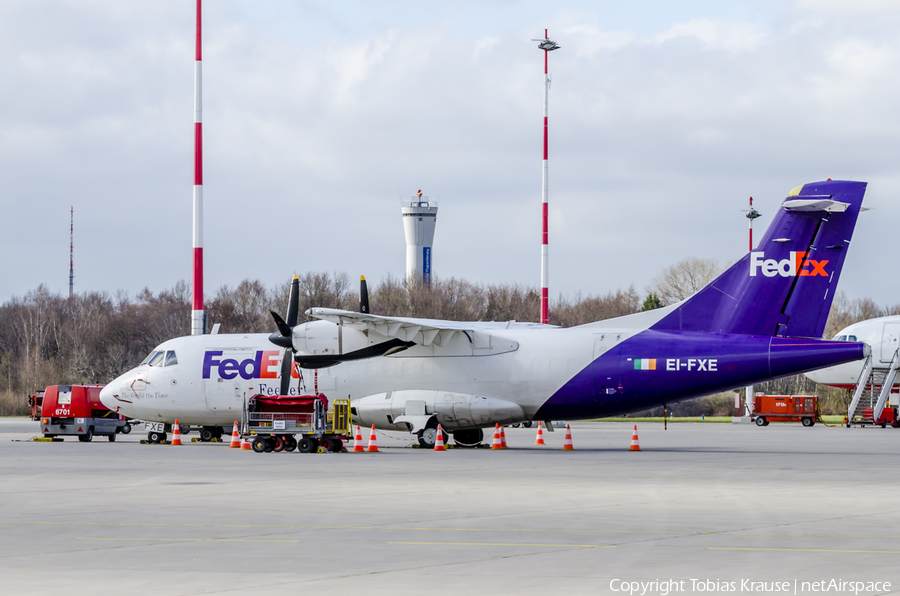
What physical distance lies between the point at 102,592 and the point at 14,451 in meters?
22.6

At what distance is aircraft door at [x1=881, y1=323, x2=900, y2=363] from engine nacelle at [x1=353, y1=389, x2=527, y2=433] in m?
29.4

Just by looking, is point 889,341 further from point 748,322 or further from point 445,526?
point 445,526

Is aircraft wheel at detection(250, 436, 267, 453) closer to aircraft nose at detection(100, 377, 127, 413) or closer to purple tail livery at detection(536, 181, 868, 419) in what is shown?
aircraft nose at detection(100, 377, 127, 413)

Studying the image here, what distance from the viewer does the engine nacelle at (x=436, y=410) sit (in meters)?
31.1

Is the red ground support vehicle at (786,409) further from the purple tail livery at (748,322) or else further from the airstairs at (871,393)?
the purple tail livery at (748,322)

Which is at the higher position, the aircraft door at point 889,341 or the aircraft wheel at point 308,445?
the aircraft door at point 889,341

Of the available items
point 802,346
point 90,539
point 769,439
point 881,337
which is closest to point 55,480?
point 90,539

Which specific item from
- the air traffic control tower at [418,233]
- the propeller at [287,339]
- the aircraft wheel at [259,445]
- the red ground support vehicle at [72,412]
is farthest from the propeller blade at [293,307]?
the air traffic control tower at [418,233]

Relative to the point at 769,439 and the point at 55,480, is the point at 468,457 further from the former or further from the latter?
the point at 769,439

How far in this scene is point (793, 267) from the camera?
29844mm

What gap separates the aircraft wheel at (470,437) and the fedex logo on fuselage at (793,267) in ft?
30.9

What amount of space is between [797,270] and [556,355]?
6990mm

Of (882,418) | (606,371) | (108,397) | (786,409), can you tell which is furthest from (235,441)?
(882,418)

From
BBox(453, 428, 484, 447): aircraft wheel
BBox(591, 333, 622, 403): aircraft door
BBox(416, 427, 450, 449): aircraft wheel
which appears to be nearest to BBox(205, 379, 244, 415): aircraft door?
BBox(416, 427, 450, 449): aircraft wheel
